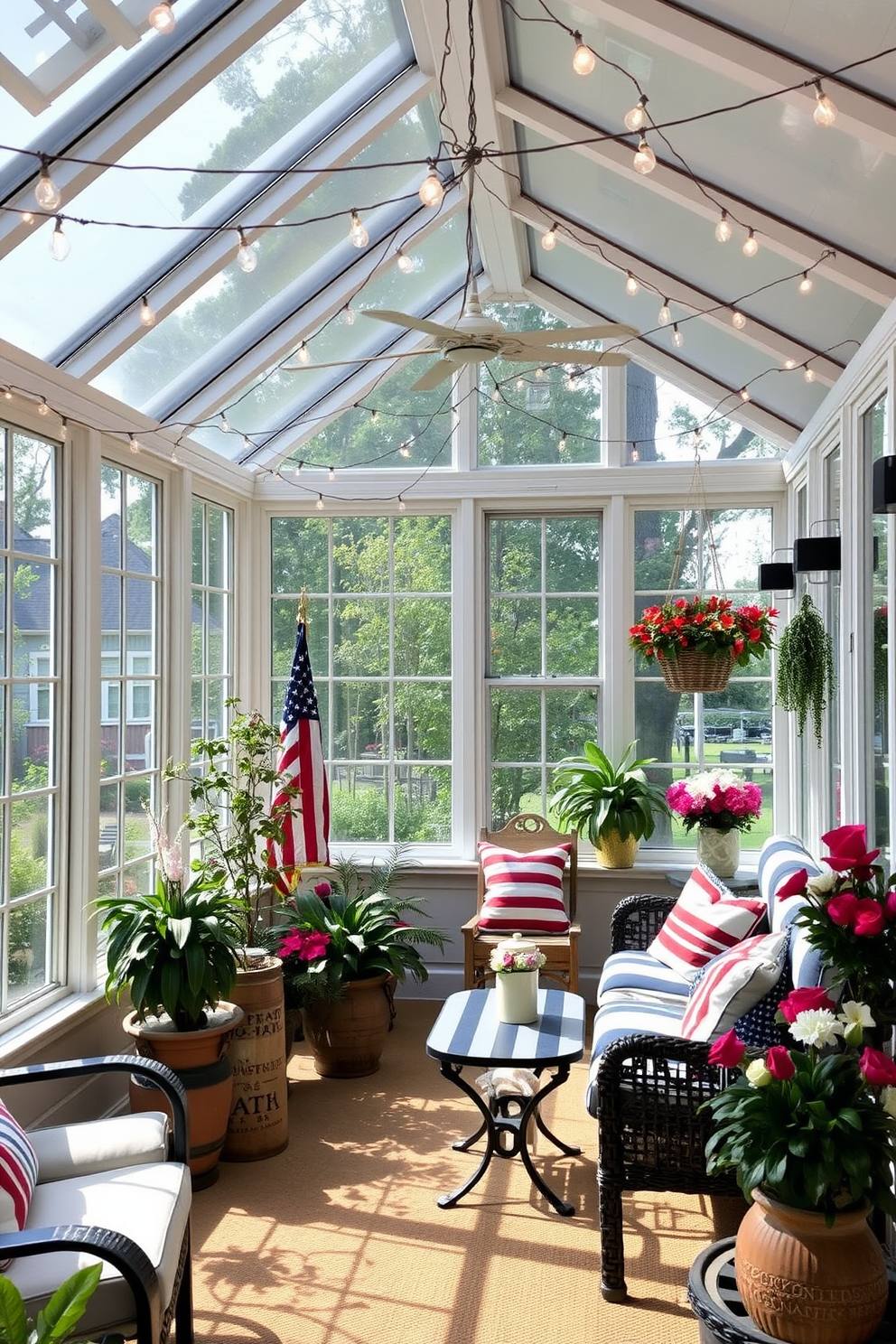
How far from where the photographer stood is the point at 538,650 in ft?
Result: 20.3

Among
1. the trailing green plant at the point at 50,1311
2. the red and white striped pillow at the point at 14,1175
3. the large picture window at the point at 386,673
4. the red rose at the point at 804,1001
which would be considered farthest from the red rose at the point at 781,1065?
the large picture window at the point at 386,673

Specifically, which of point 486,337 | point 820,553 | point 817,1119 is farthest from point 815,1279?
point 820,553

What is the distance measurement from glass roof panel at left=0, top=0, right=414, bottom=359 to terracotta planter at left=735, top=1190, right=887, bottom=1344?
3.13m

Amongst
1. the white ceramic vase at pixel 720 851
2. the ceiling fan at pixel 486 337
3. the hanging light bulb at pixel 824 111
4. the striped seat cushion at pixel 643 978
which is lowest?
the striped seat cushion at pixel 643 978

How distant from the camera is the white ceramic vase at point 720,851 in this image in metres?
5.28

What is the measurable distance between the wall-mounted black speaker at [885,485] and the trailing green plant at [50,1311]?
2.23 m

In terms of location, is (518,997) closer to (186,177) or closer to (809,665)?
(809,665)

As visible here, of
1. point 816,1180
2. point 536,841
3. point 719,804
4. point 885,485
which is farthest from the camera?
point 536,841

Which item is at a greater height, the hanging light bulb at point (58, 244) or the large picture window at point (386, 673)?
the hanging light bulb at point (58, 244)

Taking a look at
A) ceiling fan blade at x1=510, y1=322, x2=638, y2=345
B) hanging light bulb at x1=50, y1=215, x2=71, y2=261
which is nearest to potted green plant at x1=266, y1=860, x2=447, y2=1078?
ceiling fan blade at x1=510, y1=322, x2=638, y2=345

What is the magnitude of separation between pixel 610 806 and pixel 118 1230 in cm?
357

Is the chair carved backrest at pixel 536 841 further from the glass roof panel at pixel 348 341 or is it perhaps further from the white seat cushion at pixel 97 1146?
the white seat cushion at pixel 97 1146

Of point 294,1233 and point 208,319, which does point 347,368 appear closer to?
point 208,319

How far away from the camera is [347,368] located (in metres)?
5.81
